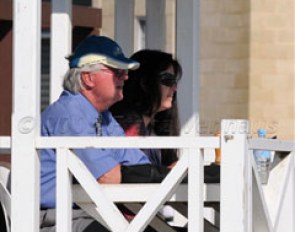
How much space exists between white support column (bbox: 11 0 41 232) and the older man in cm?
23

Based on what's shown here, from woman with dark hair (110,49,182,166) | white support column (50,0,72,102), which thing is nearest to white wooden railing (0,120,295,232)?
woman with dark hair (110,49,182,166)

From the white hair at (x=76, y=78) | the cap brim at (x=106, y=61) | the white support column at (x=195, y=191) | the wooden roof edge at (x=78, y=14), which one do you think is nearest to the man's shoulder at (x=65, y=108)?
the white hair at (x=76, y=78)

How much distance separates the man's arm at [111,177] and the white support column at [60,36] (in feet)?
3.71

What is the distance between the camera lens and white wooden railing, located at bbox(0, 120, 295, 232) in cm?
430

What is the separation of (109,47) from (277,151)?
2.57 feet

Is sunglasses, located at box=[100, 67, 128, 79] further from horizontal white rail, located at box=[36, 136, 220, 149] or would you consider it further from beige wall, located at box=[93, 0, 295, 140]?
beige wall, located at box=[93, 0, 295, 140]

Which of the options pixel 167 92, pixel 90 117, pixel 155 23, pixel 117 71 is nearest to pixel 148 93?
pixel 167 92

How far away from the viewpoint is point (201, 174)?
4.38 m

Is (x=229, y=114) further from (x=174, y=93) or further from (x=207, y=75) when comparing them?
(x=174, y=93)

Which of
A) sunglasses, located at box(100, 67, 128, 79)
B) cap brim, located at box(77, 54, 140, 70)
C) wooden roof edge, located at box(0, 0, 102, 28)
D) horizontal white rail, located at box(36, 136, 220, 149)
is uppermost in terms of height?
wooden roof edge, located at box(0, 0, 102, 28)

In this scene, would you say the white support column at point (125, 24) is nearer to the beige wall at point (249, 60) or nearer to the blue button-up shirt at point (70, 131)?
the blue button-up shirt at point (70, 131)

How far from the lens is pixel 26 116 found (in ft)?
14.6

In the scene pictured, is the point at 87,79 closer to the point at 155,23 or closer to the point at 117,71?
the point at 117,71

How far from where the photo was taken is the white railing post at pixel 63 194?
439cm
